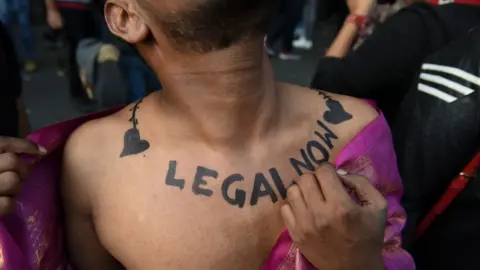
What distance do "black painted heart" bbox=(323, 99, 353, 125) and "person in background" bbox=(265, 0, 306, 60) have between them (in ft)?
10.2

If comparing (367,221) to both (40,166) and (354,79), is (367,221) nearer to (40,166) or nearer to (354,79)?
(40,166)

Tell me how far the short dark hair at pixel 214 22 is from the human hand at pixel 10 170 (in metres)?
0.22

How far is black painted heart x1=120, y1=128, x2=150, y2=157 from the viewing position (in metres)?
0.73

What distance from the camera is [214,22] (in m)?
0.62

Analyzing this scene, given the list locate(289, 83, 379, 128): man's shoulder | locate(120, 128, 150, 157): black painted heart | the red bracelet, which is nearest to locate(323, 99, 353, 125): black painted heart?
locate(289, 83, 379, 128): man's shoulder

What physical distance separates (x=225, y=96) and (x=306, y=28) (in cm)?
377

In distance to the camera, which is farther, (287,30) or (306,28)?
(306,28)

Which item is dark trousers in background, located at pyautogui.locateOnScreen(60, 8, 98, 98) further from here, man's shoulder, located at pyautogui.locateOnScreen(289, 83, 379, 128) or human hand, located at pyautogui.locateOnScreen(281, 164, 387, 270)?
human hand, located at pyautogui.locateOnScreen(281, 164, 387, 270)

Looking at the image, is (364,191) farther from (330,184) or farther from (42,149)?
(42,149)

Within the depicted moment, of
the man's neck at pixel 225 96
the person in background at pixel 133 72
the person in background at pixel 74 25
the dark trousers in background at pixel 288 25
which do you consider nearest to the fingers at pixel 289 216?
the man's neck at pixel 225 96

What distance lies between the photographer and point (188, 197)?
2.31 ft

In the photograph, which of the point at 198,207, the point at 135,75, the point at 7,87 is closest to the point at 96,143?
the point at 198,207

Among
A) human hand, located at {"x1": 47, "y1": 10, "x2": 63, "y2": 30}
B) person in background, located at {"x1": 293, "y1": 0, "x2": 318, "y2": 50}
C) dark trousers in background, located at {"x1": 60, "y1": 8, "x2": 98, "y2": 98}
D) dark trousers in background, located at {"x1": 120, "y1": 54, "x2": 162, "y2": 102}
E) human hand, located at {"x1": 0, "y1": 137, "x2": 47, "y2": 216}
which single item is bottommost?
person in background, located at {"x1": 293, "y1": 0, "x2": 318, "y2": 50}

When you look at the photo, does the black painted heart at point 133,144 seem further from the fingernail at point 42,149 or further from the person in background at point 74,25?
the person in background at point 74,25
